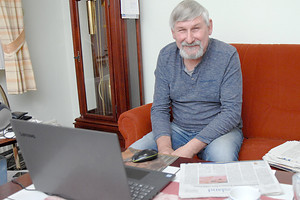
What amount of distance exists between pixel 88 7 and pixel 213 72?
52.8 inches

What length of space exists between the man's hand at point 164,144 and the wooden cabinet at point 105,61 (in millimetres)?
909

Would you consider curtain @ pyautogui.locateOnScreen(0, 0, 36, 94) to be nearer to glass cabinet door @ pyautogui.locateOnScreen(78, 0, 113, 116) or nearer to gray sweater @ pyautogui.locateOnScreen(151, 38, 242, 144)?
glass cabinet door @ pyautogui.locateOnScreen(78, 0, 113, 116)

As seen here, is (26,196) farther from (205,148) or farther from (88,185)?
(205,148)

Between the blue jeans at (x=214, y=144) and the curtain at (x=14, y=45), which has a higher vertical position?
the curtain at (x=14, y=45)

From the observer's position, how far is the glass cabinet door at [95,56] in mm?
2383

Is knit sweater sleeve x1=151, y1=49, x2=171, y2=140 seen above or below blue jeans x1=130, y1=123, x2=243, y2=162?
above

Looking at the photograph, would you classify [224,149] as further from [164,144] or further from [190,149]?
[164,144]

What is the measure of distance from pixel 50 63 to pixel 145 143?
6.09ft

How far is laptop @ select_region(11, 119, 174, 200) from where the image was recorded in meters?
0.66

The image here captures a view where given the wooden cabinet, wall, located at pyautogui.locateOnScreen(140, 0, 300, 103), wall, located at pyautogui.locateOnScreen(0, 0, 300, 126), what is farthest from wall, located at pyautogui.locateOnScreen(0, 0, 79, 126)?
wall, located at pyautogui.locateOnScreen(140, 0, 300, 103)

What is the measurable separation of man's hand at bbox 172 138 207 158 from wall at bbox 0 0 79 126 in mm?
1925

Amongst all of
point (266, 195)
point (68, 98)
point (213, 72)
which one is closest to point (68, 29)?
point (68, 98)

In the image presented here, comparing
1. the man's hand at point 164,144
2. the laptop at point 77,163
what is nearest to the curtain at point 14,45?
the man's hand at point 164,144

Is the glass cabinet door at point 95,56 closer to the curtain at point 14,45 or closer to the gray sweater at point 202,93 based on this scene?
the curtain at point 14,45
